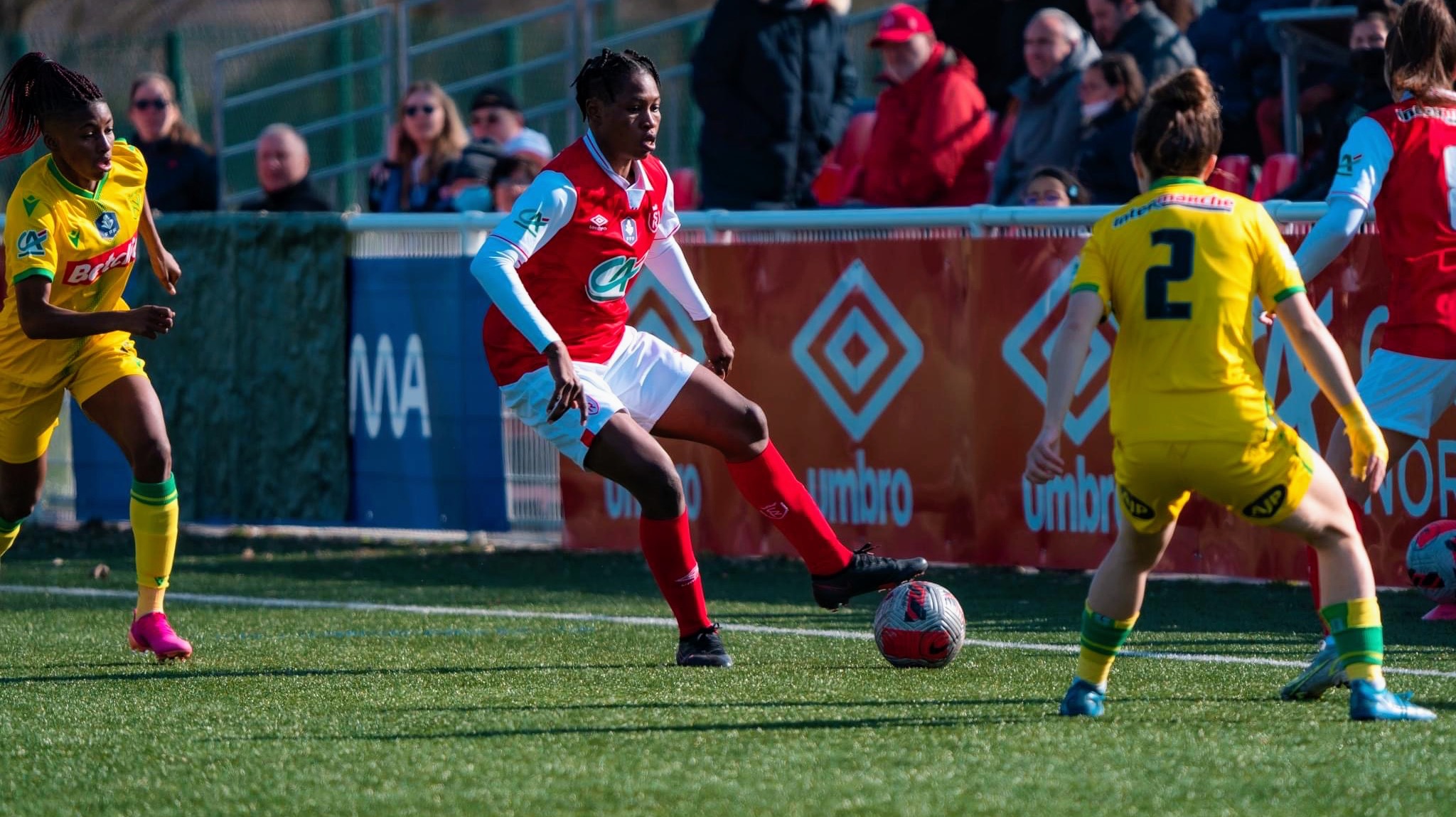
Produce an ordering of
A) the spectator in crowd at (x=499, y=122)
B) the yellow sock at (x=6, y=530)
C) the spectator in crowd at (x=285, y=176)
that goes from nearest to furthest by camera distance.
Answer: the yellow sock at (x=6, y=530)
the spectator in crowd at (x=285, y=176)
the spectator in crowd at (x=499, y=122)

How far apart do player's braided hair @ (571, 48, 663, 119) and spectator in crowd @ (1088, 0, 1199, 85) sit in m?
4.95

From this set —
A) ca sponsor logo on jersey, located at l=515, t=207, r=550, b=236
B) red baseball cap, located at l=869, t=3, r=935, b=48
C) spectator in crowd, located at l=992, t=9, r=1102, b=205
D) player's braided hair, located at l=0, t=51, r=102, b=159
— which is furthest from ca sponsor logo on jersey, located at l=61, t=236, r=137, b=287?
red baseball cap, located at l=869, t=3, r=935, b=48

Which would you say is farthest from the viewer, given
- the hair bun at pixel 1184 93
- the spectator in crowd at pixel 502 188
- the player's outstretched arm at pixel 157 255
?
the spectator in crowd at pixel 502 188

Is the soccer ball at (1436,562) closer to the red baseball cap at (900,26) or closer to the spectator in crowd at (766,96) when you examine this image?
the red baseball cap at (900,26)

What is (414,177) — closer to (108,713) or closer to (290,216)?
(290,216)

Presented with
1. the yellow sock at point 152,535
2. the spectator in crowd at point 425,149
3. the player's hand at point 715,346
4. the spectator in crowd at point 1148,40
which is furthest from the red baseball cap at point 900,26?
the yellow sock at point 152,535

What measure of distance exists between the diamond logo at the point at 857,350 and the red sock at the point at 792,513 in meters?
2.74

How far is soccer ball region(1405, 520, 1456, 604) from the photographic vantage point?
755cm

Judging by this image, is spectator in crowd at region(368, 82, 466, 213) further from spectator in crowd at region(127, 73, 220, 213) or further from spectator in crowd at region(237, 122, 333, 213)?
spectator in crowd at region(127, 73, 220, 213)

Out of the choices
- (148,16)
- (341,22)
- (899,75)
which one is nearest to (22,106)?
(899,75)


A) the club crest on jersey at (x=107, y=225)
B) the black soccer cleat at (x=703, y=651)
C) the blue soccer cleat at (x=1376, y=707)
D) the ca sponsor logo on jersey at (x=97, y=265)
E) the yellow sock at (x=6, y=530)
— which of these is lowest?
the black soccer cleat at (x=703, y=651)

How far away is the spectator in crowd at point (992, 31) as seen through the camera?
12.7 meters

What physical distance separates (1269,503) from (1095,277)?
69 centimetres

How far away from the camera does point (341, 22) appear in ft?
53.0
